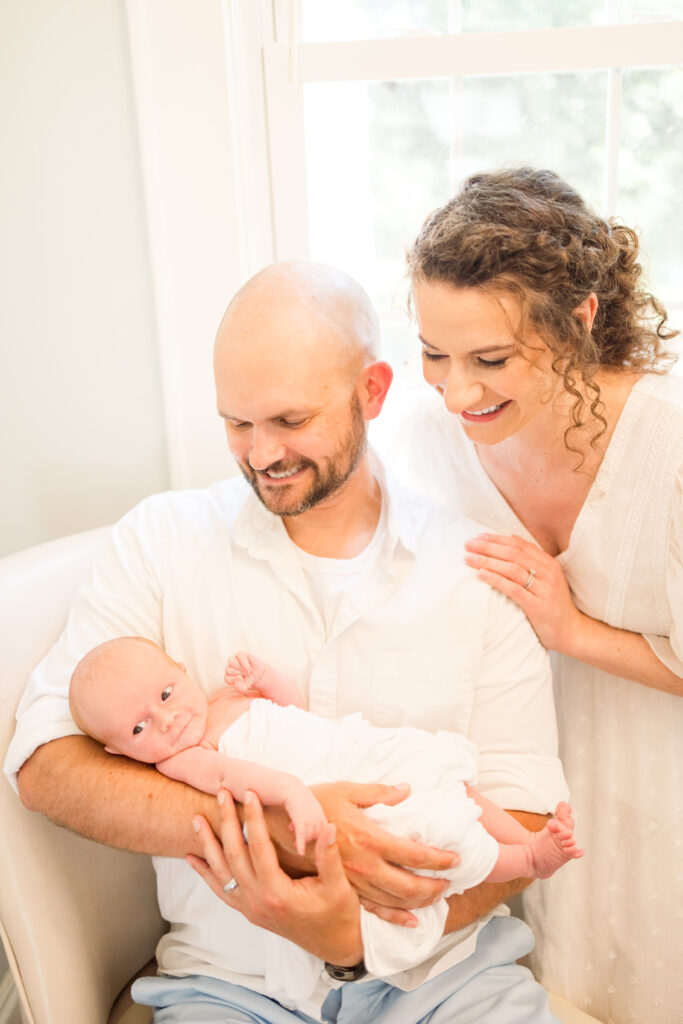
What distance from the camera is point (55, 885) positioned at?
4.81ft

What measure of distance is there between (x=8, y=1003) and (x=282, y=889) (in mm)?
1206

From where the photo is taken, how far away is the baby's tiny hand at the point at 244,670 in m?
1.45

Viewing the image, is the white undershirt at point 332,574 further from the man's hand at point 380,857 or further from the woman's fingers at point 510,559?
the man's hand at point 380,857

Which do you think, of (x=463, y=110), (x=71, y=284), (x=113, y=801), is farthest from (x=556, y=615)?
(x=71, y=284)

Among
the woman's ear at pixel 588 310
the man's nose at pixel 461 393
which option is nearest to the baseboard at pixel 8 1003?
the man's nose at pixel 461 393

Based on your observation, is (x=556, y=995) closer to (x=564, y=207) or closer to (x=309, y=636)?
(x=309, y=636)

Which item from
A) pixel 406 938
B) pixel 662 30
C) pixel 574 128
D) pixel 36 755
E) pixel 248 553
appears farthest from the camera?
pixel 574 128

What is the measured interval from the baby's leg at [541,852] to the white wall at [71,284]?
122 cm

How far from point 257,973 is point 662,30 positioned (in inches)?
80.0

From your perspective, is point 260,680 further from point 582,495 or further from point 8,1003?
point 8,1003

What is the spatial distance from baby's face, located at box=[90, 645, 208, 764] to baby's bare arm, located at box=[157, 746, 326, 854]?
0.09 feet

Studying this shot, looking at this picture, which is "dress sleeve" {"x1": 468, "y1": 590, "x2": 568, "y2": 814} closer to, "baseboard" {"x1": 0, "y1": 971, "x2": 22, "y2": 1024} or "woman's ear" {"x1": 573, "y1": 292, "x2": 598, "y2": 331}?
"woman's ear" {"x1": 573, "y1": 292, "x2": 598, "y2": 331}

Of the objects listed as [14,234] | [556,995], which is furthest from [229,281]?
[556,995]

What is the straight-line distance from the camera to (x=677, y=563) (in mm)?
1535
